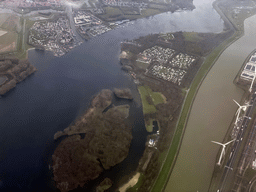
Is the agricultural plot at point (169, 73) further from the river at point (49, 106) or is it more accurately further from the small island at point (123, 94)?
the small island at point (123, 94)

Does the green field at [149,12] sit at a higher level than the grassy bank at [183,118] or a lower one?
higher

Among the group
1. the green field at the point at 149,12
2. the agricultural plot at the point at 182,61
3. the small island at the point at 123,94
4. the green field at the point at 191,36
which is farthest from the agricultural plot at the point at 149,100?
the green field at the point at 149,12

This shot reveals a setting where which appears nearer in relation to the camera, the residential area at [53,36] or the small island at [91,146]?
the small island at [91,146]

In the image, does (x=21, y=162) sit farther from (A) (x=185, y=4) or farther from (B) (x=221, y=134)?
(A) (x=185, y=4)

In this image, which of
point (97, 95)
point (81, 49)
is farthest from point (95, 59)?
point (97, 95)

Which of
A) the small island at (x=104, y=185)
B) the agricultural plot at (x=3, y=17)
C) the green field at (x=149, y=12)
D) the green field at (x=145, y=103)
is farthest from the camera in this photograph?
the green field at (x=149, y=12)

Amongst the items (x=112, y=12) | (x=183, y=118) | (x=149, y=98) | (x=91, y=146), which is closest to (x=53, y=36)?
(x=112, y=12)

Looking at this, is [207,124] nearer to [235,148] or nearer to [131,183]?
[235,148]

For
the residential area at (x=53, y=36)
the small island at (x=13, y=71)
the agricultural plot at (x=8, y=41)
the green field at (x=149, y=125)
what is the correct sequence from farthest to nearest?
the residential area at (x=53, y=36), the agricultural plot at (x=8, y=41), the small island at (x=13, y=71), the green field at (x=149, y=125)
